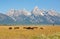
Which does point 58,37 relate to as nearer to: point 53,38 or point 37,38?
point 53,38

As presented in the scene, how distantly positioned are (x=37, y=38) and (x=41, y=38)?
94 centimetres

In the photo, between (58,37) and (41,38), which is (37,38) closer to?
(41,38)

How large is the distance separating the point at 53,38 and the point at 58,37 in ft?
3.26

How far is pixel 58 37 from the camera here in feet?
94.8

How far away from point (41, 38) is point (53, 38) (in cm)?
163

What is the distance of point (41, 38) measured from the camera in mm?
28594

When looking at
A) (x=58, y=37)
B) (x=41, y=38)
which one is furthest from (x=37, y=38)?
(x=58, y=37)

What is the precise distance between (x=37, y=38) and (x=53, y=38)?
2388 mm

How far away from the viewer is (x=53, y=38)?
92.7ft

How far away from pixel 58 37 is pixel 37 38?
291cm

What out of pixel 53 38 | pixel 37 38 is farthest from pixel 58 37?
pixel 37 38
